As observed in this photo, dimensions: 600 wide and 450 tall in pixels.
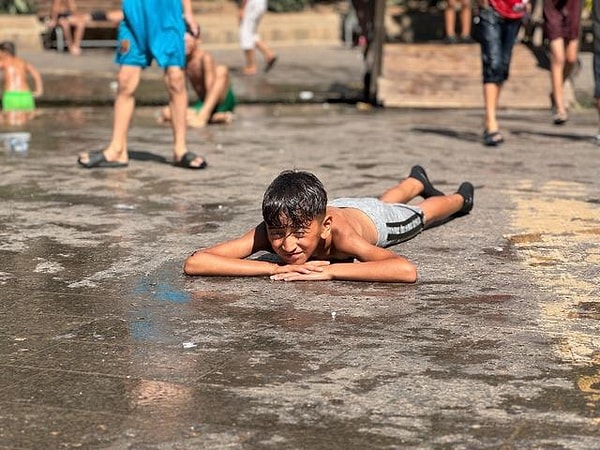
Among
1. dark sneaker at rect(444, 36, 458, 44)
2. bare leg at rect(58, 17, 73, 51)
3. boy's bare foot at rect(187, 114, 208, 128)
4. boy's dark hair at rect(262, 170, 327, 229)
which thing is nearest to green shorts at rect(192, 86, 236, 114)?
boy's bare foot at rect(187, 114, 208, 128)

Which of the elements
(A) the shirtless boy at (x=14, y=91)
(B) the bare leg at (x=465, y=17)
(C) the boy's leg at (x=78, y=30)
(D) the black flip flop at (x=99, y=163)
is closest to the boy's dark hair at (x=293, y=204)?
(D) the black flip flop at (x=99, y=163)

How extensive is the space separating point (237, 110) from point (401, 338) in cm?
874

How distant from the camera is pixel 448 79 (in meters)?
13.4

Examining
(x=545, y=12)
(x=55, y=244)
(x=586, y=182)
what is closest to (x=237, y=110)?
(x=545, y=12)

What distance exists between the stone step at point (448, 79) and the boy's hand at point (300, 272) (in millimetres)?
7924

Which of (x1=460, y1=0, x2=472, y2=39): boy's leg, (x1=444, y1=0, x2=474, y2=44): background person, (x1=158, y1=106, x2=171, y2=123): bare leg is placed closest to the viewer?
(x1=158, y1=106, x2=171, y2=123): bare leg

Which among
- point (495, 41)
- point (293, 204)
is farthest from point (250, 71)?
point (293, 204)

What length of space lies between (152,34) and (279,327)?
14.4 ft

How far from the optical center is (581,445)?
3.51 m

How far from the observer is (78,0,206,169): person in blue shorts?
8.68m

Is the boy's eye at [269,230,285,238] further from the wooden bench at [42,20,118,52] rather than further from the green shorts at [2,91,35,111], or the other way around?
the wooden bench at [42,20,118,52]

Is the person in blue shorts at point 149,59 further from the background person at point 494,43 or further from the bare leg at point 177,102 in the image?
the background person at point 494,43

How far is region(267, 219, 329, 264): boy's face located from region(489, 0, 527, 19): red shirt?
5.16 m

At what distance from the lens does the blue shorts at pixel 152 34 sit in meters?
8.66
